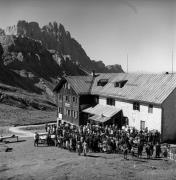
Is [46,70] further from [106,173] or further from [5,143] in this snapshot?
[106,173]

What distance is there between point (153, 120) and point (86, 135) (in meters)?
9.04

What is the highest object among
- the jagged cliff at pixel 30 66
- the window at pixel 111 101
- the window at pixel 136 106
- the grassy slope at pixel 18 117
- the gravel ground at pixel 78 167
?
the jagged cliff at pixel 30 66

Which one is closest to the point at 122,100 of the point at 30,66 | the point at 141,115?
the point at 141,115

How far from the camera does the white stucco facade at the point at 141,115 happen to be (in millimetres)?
36062

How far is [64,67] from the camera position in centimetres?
16225

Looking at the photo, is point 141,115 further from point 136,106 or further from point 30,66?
point 30,66

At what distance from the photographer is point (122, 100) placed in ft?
138

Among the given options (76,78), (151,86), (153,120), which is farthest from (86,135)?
(76,78)

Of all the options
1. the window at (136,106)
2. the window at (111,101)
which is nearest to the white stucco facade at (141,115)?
the window at (136,106)

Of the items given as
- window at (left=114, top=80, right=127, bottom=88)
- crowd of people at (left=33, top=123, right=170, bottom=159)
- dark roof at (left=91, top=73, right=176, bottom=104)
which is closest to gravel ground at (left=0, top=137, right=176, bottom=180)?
crowd of people at (left=33, top=123, right=170, bottom=159)

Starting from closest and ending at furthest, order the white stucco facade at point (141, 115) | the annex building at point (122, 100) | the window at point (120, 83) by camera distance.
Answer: the white stucco facade at point (141, 115), the annex building at point (122, 100), the window at point (120, 83)

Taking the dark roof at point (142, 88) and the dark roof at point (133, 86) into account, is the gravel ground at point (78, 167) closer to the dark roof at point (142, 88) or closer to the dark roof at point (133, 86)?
→ the dark roof at point (142, 88)

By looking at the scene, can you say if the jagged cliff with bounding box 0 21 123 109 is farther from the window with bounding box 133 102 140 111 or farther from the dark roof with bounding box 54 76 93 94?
the window with bounding box 133 102 140 111

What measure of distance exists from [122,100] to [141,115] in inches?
168
